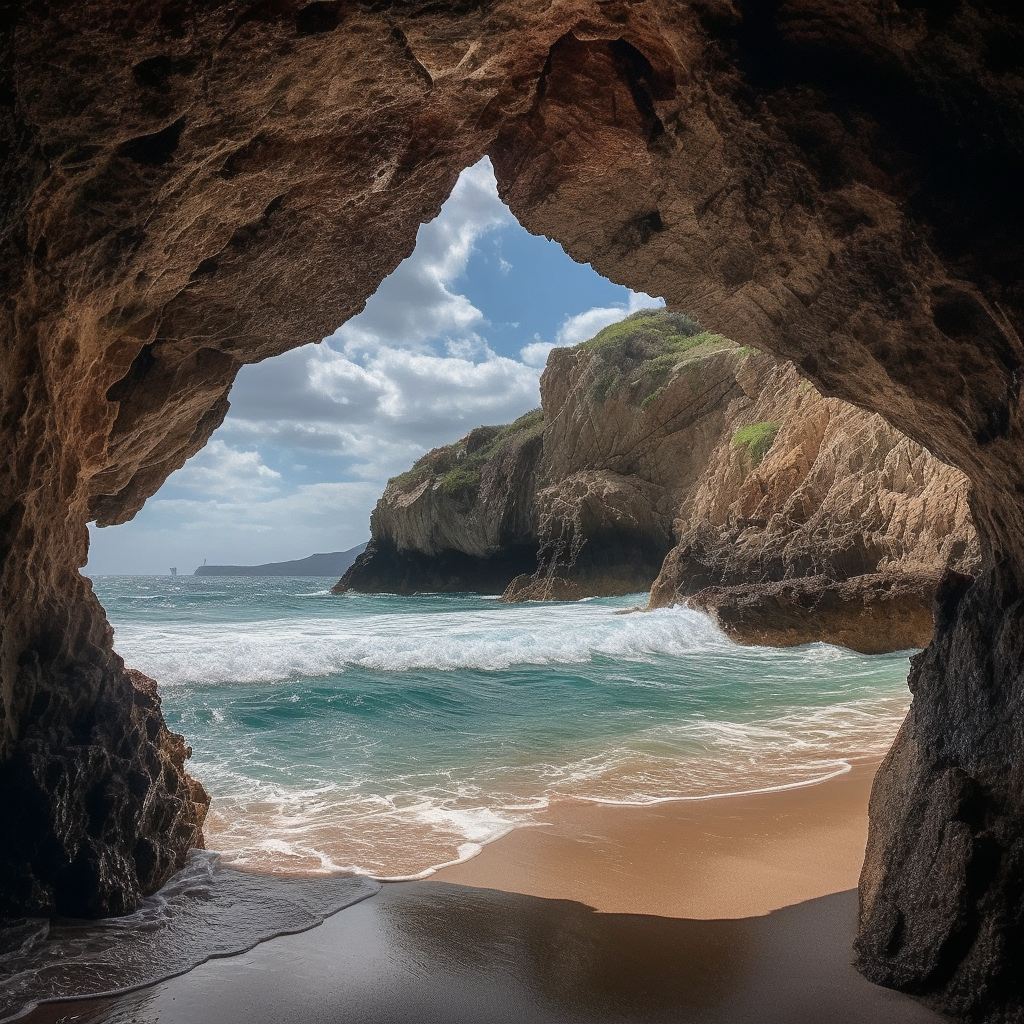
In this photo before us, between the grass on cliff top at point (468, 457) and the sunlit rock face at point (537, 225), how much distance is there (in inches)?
1258

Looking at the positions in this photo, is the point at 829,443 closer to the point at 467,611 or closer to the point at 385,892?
the point at 467,611

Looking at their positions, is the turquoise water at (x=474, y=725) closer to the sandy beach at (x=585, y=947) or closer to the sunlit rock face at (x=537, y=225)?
the sandy beach at (x=585, y=947)

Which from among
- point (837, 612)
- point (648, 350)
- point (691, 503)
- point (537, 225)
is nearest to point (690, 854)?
point (537, 225)

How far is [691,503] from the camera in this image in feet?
80.1

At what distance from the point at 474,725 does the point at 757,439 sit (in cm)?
1417

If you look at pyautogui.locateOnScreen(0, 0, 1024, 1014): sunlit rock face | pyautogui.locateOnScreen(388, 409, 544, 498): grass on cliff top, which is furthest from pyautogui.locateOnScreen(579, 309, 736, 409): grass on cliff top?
pyautogui.locateOnScreen(0, 0, 1024, 1014): sunlit rock face

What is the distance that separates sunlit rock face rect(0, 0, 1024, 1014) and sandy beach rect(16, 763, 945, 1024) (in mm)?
484

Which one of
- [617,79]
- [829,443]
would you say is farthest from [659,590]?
[617,79]

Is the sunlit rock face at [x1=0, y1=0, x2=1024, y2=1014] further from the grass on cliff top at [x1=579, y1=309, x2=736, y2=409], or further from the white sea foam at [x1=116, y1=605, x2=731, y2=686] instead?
the grass on cliff top at [x1=579, y1=309, x2=736, y2=409]

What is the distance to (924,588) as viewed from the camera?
13219mm

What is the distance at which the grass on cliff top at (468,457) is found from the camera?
125 feet

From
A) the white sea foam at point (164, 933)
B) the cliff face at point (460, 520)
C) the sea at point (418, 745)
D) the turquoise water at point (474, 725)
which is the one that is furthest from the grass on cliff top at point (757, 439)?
the white sea foam at point (164, 933)

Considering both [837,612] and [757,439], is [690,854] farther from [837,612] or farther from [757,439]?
[757,439]

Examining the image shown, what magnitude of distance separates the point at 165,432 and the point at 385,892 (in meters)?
3.44
